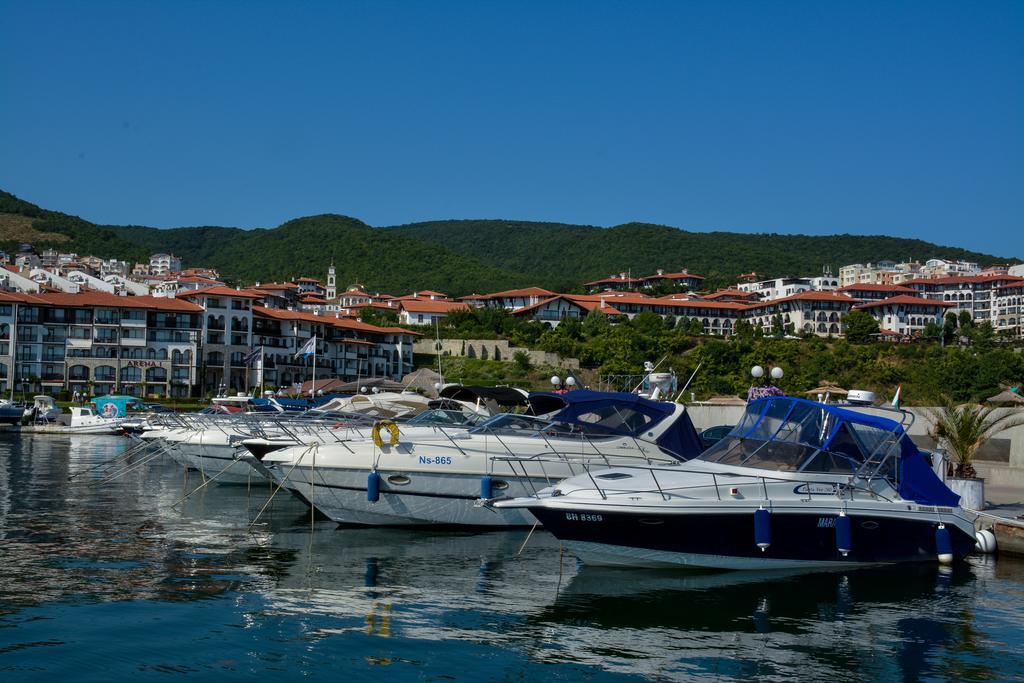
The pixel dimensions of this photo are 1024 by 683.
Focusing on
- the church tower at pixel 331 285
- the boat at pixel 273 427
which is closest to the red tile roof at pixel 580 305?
the church tower at pixel 331 285

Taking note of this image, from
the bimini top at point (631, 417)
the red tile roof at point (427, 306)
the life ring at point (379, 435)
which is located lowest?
the life ring at point (379, 435)

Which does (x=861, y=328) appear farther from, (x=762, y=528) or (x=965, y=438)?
(x=762, y=528)

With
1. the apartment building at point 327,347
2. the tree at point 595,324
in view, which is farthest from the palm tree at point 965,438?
the tree at point 595,324

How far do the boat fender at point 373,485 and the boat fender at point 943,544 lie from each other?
10229 mm

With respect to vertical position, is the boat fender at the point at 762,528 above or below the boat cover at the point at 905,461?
below

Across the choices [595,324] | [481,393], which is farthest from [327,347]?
[481,393]

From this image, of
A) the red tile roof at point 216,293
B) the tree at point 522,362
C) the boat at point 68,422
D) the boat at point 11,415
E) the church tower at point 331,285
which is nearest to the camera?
the boat at point 68,422

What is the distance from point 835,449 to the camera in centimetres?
1636

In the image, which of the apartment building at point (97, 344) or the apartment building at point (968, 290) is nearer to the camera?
the apartment building at point (97, 344)

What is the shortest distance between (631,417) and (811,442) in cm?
532

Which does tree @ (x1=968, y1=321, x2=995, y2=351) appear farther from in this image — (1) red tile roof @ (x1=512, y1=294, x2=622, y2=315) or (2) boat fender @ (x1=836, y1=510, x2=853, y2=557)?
(2) boat fender @ (x1=836, y1=510, x2=853, y2=557)

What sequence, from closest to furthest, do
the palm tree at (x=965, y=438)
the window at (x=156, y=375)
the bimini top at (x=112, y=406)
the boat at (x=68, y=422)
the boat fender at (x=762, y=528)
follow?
1. the boat fender at (x=762, y=528)
2. the palm tree at (x=965, y=438)
3. the boat at (x=68, y=422)
4. the bimini top at (x=112, y=406)
5. the window at (x=156, y=375)

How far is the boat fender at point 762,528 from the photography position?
1498cm

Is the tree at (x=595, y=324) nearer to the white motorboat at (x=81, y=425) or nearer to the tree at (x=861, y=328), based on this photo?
the tree at (x=861, y=328)
